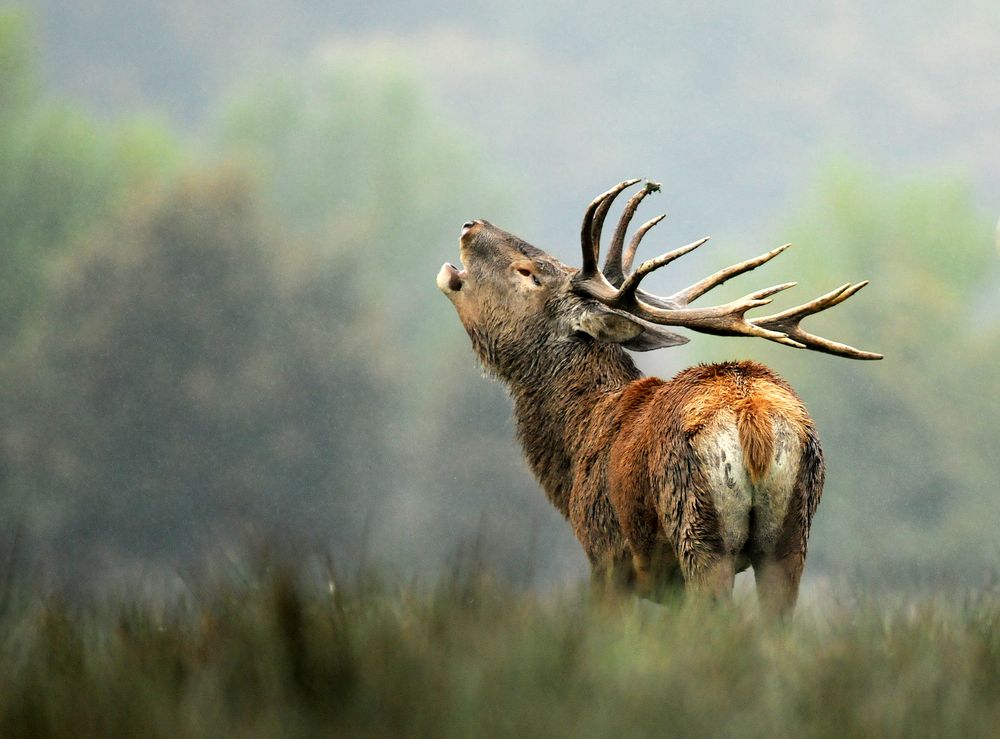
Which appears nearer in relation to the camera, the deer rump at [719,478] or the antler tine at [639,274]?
the deer rump at [719,478]

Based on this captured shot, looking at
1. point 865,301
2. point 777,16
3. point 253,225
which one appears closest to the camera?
point 253,225

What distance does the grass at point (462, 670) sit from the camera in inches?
116

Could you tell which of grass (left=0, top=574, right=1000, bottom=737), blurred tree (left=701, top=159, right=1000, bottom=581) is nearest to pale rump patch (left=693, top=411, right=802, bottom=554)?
grass (left=0, top=574, right=1000, bottom=737)

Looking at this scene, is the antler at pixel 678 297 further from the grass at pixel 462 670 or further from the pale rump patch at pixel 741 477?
the grass at pixel 462 670

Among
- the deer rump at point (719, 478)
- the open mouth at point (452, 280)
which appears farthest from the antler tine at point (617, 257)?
the deer rump at point (719, 478)

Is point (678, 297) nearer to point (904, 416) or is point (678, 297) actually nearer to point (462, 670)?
point (462, 670)

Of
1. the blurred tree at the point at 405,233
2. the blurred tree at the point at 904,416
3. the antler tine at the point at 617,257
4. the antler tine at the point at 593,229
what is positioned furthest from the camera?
the blurred tree at the point at 904,416

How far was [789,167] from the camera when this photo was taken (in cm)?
15125

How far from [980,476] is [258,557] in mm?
37956

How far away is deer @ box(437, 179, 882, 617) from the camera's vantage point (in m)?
5.64

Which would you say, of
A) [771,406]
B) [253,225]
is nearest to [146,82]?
[253,225]

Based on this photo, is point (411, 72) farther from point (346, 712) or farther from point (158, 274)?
point (346, 712)

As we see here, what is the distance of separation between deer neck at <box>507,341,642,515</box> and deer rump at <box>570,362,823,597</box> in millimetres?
1085

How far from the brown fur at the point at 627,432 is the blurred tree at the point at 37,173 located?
122 feet
